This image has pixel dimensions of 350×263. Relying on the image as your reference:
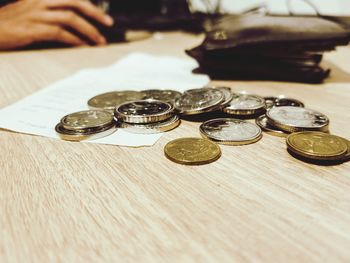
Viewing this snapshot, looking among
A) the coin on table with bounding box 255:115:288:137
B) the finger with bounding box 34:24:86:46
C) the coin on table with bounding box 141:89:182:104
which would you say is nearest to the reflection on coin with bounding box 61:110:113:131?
the coin on table with bounding box 141:89:182:104

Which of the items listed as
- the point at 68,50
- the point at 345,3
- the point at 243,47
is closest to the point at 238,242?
the point at 243,47

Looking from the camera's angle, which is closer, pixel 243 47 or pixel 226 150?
pixel 226 150

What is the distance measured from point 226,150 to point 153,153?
0.35 ft

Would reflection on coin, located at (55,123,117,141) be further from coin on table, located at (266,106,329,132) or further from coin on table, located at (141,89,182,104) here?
coin on table, located at (266,106,329,132)

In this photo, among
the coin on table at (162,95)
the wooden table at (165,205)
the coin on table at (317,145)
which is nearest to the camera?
the wooden table at (165,205)

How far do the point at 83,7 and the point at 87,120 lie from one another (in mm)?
893

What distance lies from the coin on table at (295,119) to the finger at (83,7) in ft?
3.22

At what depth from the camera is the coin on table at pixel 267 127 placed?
53cm

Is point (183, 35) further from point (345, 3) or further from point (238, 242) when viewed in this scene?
point (238, 242)

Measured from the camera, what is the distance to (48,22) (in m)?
1.26

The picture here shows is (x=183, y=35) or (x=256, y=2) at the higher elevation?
(x=256, y=2)

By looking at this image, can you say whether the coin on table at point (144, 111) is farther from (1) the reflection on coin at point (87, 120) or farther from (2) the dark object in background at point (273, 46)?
(2) the dark object in background at point (273, 46)

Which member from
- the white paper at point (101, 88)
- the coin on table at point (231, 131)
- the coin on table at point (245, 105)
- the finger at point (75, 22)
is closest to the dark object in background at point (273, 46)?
the white paper at point (101, 88)

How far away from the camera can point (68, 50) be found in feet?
4.20
